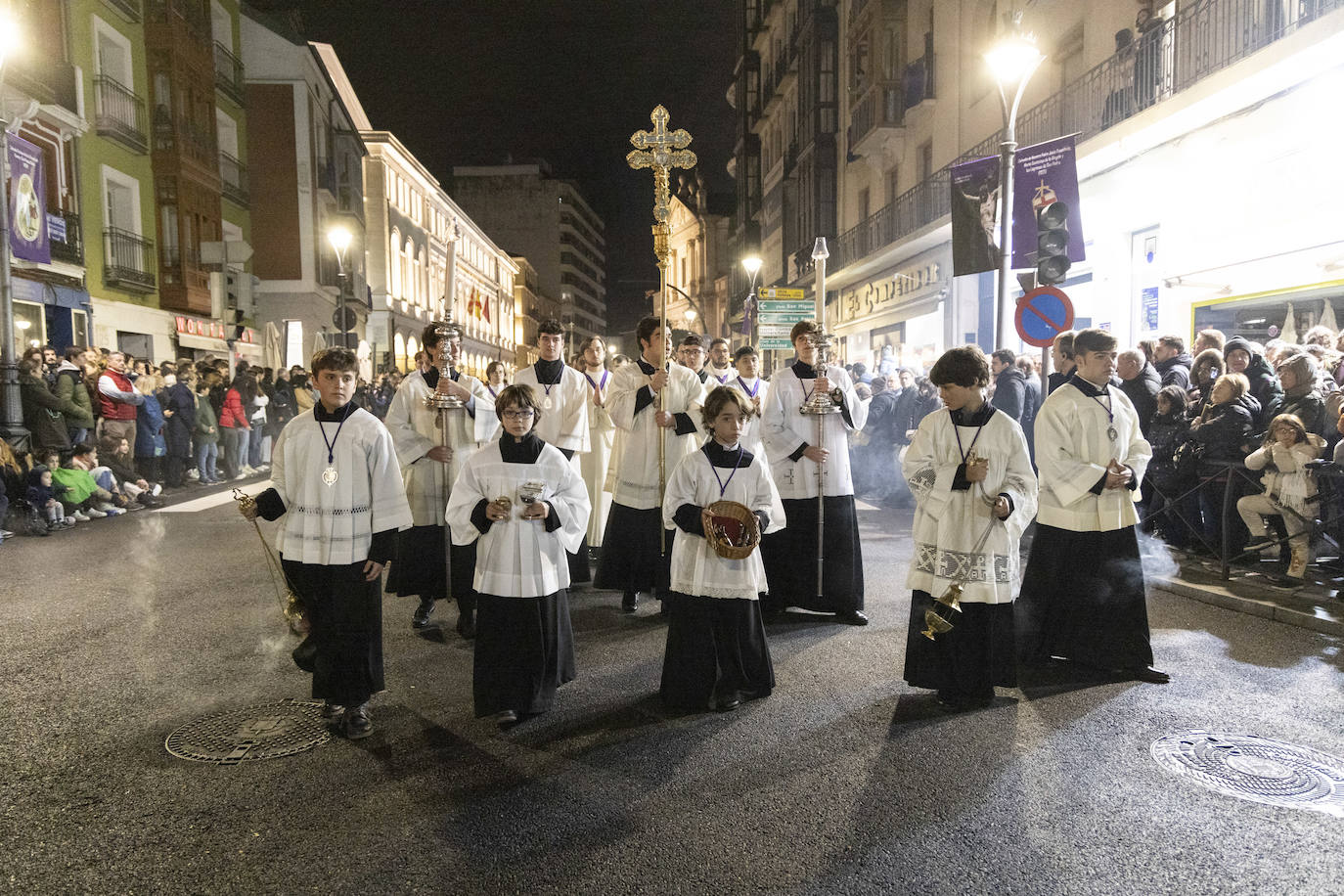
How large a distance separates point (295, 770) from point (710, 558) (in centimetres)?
229

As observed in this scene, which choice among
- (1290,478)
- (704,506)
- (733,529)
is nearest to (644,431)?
(704,506)

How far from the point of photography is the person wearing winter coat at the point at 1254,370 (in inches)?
338

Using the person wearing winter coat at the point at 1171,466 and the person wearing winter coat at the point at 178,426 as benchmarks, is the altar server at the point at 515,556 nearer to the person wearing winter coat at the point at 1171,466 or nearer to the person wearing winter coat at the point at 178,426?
the person wearing winter coat at the point at 1171,466

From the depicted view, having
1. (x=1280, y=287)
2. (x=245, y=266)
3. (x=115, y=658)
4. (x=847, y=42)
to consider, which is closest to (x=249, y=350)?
(x=245, y=266)

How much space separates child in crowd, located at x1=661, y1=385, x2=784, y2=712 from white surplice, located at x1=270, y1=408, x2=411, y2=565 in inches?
59.4

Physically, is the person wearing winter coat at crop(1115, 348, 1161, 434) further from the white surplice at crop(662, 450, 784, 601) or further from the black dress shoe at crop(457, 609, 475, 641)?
the black dress shoe at crop(457, 609, 475, 641)

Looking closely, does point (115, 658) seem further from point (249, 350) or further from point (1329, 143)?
point (249, 350)

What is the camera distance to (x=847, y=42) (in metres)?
29.1

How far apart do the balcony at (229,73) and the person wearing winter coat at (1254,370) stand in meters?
29.4

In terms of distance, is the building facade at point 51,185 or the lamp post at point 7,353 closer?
the lamp post at point 7,353

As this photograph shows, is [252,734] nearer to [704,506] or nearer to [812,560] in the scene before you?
[704,506]

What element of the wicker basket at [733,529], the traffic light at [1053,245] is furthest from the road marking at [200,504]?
the traffic light at [1053,245]

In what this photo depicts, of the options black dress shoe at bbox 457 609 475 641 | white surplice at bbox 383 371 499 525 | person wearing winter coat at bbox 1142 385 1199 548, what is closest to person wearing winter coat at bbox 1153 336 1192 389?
person wearing winter coat at bbox 1142 385 1199 548

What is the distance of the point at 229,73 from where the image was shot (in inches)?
1166
